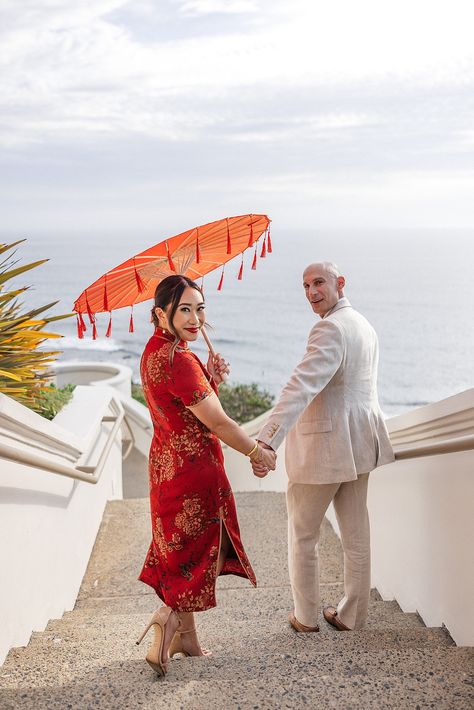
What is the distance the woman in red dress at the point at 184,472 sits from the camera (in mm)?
2973

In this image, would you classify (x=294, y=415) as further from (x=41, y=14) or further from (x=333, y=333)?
(x=41, y=14)

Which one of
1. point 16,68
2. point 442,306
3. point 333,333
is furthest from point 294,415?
point 16,68

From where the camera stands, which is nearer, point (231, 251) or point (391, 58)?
point (231, 251)

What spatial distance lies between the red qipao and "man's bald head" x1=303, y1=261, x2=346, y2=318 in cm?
66

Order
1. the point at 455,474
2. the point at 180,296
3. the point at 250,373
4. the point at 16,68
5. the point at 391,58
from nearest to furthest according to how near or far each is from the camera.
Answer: the point at 180,296 → the point at 455,474 → the point at 250,373 → the point at 391,58 → the point at 16,68

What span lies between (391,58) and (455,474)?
114683 millimetres

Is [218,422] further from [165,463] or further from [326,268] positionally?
[326,268]

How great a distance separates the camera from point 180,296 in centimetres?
303

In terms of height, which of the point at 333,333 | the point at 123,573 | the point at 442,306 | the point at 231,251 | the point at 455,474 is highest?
the point at 442,306

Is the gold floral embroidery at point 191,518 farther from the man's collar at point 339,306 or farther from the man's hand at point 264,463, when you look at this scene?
the man's collar at point 339,306

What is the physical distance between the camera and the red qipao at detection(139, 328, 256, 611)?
3021mm

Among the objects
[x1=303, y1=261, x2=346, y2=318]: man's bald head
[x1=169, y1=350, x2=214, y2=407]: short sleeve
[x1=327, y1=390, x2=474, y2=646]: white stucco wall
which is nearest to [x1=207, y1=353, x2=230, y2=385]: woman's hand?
[x1=169, y1=350, x2=214, y2=407]: short sleeve

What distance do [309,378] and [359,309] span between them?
76626mm

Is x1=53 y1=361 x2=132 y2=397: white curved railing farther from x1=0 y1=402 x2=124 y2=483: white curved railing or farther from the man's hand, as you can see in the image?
the man's hand
